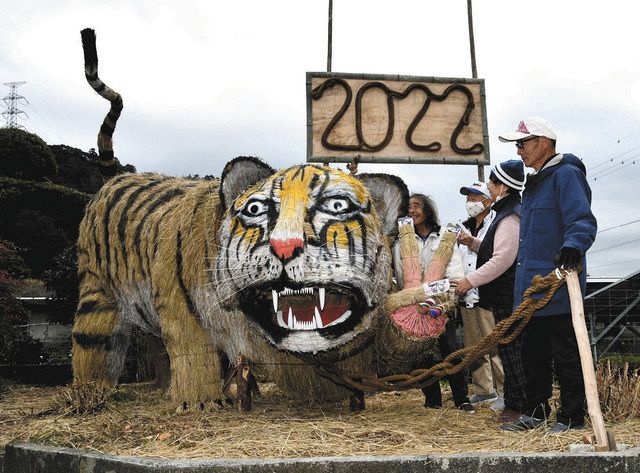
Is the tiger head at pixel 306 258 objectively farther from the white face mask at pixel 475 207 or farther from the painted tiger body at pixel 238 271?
the white face mask at pixel 475 207

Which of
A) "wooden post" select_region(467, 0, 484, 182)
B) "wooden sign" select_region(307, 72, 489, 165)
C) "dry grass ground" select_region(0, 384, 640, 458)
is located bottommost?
"dry grass ground" select_region(0, 384, 640, 458)

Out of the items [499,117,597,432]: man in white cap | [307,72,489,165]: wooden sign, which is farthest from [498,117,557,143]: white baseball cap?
[307,72,489,165]: wooden sign

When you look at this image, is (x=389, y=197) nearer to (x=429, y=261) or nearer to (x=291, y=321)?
(x=429, y=261)

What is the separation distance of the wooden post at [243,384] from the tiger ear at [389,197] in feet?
3.98

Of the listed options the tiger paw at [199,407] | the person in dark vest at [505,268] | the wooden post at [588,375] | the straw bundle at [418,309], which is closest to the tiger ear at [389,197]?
the straw bundle at [418,309]

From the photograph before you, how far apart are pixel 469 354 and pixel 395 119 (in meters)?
3.73

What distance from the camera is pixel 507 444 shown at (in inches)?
131

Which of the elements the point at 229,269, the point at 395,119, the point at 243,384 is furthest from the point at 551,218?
the point at 395,119

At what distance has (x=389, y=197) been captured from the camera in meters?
4.38

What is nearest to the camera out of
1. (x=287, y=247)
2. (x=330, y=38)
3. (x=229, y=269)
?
(x=287, y=247)

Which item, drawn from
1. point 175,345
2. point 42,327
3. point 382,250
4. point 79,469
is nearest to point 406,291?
point 382,250

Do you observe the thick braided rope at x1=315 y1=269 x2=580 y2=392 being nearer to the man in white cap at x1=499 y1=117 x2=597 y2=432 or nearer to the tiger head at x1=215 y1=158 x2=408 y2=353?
the man in white cap at x1=499 y1=117 x2=597 y2=432

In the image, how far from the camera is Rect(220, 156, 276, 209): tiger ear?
4.41m

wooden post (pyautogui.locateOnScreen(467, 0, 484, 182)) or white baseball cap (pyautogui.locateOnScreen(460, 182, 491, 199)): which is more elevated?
wooden post (pyautogui.locateOnScreen(467, 0, 484, 182))
